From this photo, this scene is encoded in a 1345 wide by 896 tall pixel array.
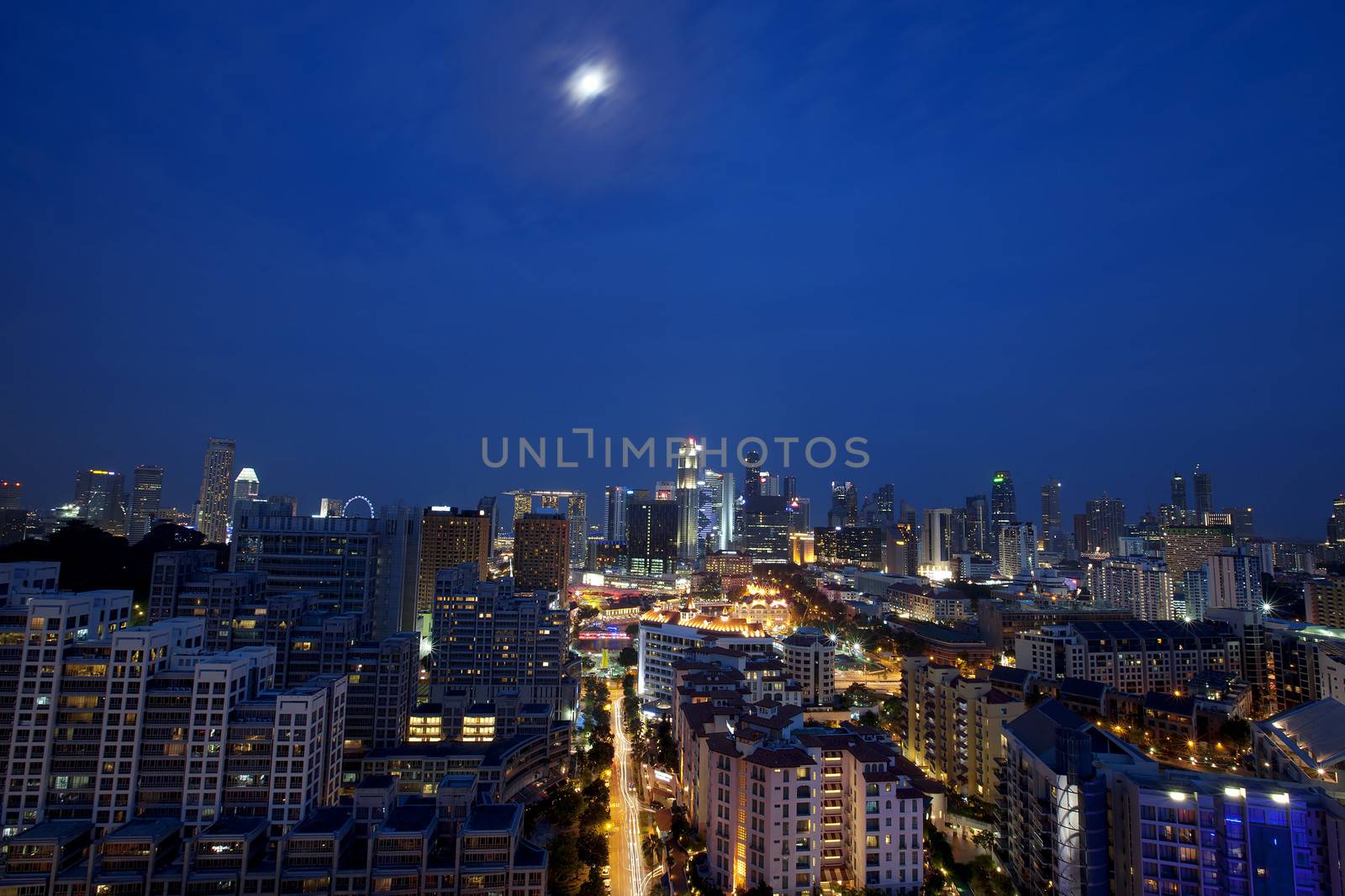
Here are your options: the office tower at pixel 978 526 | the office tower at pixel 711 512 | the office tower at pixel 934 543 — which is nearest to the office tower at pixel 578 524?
the office tower at pixel 711 512

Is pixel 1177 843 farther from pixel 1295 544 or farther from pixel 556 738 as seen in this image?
pixel 1295 544

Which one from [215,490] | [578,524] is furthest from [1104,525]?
[215,490]

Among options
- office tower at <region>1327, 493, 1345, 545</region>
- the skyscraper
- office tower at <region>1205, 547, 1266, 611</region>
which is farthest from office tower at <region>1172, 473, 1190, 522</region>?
office tower at <region>1205, 547, 1266, 611</region>

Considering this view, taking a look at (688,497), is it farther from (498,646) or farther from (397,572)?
(498,646)

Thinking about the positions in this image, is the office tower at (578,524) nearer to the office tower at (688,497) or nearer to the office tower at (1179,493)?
the office tower at (688,497)

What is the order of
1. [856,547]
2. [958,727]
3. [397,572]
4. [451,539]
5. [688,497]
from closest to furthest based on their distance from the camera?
[958,727] < [397,572] < [451,539] < [856,547] < [688,497]

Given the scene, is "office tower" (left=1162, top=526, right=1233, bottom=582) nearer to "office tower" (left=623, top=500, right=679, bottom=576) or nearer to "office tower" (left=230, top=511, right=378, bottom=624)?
"office tower" (left=623, top=500, right=679, bottom=576)
